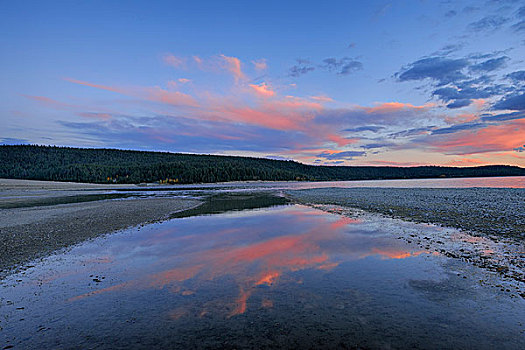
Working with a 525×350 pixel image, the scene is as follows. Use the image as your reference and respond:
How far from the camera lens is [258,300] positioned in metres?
8.09

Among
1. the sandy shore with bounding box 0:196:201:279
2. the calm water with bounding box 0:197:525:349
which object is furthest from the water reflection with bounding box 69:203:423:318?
the sandy shore with bounding box 0:196:201:279

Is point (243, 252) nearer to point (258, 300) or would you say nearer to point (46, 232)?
point (258, 300)

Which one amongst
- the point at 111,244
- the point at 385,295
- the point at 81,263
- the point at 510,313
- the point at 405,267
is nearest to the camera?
the point at 510,313

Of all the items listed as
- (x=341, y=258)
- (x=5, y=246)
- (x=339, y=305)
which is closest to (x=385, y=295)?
(x=339, y=305)

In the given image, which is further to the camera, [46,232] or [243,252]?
[46,232]

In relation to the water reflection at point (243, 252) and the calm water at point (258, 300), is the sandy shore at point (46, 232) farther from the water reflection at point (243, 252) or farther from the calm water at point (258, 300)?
the water reflection at point (243, 252)

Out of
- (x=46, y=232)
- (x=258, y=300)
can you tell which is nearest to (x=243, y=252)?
(x=258, y=300)

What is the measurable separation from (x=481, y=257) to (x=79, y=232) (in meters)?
22.3

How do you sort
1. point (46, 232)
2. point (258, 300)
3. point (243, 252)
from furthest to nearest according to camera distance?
1. point (46, 232)
2. point (243, 252)
3. point (258, 300)

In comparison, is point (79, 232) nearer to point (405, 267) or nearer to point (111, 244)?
point (111, 244)

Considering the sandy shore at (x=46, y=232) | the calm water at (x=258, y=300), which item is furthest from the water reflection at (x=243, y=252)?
the sandy shore at (x=46, y=232)

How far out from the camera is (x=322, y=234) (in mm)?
17344

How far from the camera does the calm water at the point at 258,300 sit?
6148 millimetres

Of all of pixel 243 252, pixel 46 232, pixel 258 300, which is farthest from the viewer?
pixel 46 232
